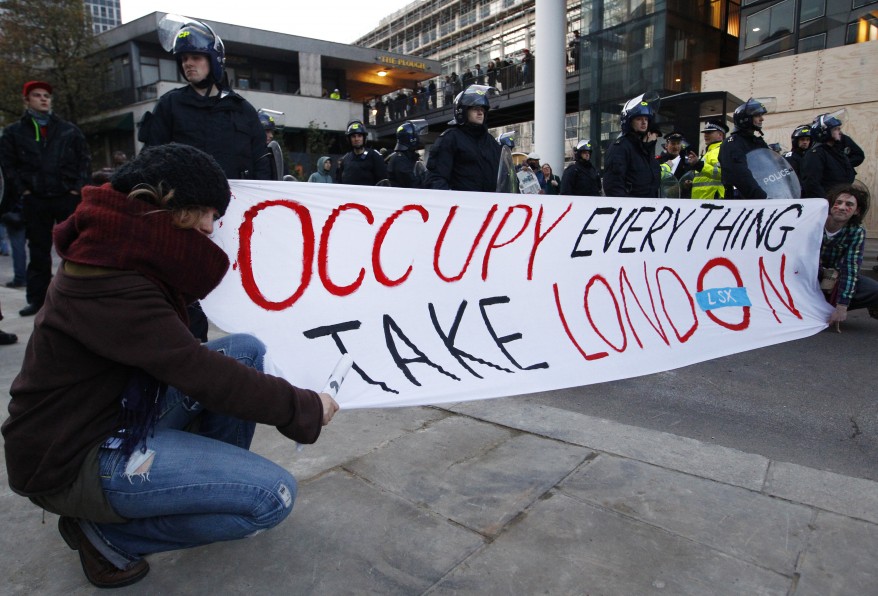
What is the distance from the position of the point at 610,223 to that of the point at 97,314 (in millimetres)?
2752

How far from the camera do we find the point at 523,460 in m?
2.50

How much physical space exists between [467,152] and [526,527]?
3241 millimetres

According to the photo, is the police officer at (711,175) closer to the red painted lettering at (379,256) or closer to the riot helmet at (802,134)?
the riot helmet at (802,134)

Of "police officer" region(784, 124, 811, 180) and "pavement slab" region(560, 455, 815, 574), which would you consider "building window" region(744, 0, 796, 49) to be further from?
"pavement slab" region(560, 455, 815, 574)

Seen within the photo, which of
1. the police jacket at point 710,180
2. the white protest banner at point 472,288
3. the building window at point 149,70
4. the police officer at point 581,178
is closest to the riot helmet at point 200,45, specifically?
the white protest banner at point 472,288

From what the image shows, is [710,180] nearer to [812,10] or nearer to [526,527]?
[526,527]

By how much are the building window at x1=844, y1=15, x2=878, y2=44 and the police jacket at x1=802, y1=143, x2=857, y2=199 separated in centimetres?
760

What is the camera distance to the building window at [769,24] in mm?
13278

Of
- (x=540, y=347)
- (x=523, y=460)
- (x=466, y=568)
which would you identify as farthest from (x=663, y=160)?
(x=466, y=568)

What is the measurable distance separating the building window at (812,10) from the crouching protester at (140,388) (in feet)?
49.9

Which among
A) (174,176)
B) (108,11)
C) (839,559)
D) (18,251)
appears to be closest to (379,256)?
(174,176)

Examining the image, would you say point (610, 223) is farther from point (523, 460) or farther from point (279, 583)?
point (279, 583)

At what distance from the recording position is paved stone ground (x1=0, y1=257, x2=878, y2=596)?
1.73 m

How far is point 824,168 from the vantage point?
20.7ft
